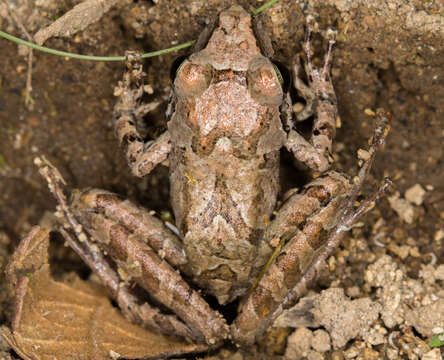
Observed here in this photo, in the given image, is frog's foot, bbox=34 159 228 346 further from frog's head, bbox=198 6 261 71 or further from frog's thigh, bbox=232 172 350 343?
frog's head, bbox=198 6 261 71

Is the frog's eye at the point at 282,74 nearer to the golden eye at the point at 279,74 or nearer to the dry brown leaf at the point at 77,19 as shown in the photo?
the golden eye at the point at 279,74

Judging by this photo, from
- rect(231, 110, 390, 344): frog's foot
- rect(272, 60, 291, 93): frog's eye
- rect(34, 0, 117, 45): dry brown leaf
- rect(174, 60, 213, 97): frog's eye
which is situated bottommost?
Answer: rect(231, 110, 390, 344): frog's foot

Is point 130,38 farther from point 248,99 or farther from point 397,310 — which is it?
point 397,310

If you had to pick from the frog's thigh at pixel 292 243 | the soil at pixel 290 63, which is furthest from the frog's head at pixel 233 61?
the frog's thigh at pixel 292 243

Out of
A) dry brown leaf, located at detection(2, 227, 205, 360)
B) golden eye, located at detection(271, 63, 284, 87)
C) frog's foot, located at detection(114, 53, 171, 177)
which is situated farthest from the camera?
frog's foot, located at detection(114, 53, 171, 177)

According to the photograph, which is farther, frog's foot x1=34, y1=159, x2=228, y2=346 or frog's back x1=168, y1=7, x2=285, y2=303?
frog's foot x1=34, y1=159, x2=228, y2=346

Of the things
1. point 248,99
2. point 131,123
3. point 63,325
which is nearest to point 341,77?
point 248,99

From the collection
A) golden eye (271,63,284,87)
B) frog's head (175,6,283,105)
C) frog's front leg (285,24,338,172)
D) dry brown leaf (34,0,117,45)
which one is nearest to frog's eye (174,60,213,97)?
frog's head (175,6,283,105)

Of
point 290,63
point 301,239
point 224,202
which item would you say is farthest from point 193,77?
point 301,239
